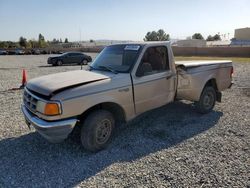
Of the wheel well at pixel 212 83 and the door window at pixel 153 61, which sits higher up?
the door window at pixel 153 61

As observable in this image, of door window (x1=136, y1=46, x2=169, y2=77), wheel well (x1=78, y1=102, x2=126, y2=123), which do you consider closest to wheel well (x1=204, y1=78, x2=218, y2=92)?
door window (x1=136, y1=46, x2=169, y2=77)

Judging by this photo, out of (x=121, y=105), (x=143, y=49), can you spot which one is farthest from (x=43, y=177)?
(x=143, y=49)

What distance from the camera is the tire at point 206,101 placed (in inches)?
237

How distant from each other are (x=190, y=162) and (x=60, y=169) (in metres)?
2.14

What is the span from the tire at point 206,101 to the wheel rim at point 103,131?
2.90 m

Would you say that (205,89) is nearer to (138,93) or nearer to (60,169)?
(138,93)

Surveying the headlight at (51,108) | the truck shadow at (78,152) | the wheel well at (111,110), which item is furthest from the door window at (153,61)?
the headlight at (51,108)

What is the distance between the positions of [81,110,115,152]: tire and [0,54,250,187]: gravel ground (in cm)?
18

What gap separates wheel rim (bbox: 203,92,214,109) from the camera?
6130 millimetres

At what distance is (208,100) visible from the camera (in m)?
6.22

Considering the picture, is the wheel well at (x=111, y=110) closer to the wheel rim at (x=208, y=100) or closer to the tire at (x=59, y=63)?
the wheel rim at (x=208, y=100)

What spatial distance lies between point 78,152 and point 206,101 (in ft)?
12.4

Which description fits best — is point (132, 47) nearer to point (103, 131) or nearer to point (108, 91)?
point (108, 91)

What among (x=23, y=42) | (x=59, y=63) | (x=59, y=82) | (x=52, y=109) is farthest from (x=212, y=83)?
(x=23, y=42)
